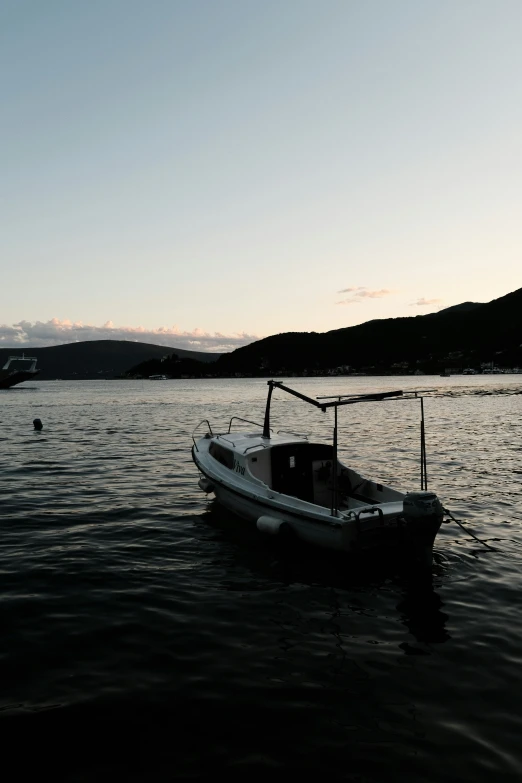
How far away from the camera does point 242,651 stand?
8984 millimetres

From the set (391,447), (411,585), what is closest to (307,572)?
(411,585)

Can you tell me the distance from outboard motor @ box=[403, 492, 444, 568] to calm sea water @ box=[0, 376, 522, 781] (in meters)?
0.74

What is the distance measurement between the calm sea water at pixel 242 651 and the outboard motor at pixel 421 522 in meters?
0.74

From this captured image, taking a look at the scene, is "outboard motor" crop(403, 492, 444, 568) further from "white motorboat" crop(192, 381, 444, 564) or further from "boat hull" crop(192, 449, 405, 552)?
"boat hull" crop(192, 449, 405, 552)

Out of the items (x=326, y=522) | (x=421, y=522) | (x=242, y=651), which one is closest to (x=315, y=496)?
(x=326, y=522)

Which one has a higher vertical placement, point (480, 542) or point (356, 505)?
point (356, 505)

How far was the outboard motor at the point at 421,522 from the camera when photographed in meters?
11.8

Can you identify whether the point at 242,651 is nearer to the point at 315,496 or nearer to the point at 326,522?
the point at 326,522

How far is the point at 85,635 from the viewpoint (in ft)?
30.8

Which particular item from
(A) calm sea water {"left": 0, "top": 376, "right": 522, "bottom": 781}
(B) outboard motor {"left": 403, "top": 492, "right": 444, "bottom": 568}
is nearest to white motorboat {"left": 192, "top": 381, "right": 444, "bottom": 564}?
(B) outboard motor {"left": 403, "top": 492, "right": 444, "bottom": 568}

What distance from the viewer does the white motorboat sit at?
1216 centimetres

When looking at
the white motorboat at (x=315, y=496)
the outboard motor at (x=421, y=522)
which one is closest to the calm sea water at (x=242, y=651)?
the outboard motor at (x=421, y=522)

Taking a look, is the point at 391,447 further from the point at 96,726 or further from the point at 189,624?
the point at 96,726

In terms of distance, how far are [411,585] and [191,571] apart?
17.5 ft
